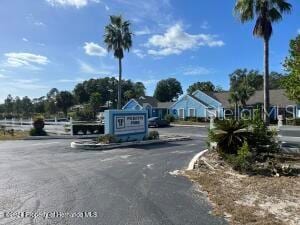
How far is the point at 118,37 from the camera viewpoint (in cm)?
4750

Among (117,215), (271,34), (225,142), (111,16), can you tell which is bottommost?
(117,215)

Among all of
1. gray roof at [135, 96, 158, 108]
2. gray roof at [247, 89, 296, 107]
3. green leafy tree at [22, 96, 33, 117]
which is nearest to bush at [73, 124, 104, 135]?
gray roof at [247, 89, 296, 107]

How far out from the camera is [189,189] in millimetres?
9672

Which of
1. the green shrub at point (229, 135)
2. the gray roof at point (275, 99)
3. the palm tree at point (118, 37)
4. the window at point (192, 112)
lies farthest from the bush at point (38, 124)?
the gray roof at point (275, 99)

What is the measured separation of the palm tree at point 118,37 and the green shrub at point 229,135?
34.0 m

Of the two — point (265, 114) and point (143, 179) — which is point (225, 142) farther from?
point (265, 114)

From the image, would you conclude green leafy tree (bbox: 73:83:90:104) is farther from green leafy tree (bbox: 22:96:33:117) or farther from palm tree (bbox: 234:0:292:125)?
palm tree (bbox: 234:0:292:125)

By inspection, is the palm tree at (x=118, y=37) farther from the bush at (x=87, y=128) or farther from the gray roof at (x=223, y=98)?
the gray roof at (x=223, y=98)

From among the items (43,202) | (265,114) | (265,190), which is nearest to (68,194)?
(43,202)

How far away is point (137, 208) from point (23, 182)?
4633 millimetres

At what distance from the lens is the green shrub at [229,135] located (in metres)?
13.6

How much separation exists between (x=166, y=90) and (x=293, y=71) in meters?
98.6

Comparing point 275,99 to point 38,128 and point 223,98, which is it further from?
point 38,128

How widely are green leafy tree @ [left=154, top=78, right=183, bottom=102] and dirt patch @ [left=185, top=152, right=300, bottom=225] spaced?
9903 centimetres
